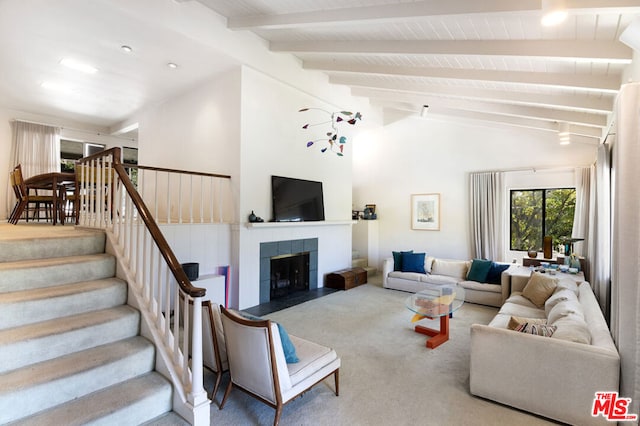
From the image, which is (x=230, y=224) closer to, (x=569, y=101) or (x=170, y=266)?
(x=170, y=266)

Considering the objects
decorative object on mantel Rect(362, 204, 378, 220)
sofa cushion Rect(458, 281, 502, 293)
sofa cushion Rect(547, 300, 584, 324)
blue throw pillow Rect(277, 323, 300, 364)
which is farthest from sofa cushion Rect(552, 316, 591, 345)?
decorative object on mantel Rect(362, 204, 378, 220)

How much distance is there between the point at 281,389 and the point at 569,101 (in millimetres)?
4749

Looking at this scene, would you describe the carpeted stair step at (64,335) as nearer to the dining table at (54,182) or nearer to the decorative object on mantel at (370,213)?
the dining table at (54,182)

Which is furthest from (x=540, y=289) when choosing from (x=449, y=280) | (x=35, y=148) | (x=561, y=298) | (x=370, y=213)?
(x=35, y=148)

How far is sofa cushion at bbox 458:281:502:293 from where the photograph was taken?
5.22 m

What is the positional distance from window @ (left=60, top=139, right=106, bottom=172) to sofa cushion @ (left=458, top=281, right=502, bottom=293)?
9.93 metres

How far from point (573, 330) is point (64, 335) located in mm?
3910

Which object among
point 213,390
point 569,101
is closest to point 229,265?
point 213,390

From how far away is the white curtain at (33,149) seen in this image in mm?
6961

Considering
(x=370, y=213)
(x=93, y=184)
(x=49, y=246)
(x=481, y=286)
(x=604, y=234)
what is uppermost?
(x=93, y=184)

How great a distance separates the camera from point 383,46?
397 cm

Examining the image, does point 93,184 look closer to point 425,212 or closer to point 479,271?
point 479,271

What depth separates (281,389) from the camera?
2156 mm

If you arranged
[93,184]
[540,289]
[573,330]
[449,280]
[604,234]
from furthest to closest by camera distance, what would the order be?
[449,280] → [540,289] → [604,234] → [93,184] → [573,330]
